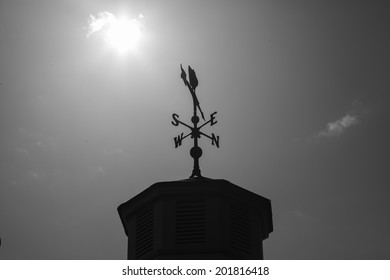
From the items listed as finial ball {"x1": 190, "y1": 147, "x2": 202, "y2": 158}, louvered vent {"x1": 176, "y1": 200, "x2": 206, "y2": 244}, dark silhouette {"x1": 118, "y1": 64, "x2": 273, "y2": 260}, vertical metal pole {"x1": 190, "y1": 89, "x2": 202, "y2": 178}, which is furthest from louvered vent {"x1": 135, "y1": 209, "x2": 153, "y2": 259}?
finial ball {"x1": 190, "y1": 147, "x2": 202, "y2": 158}

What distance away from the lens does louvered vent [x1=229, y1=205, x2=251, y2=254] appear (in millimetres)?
15398

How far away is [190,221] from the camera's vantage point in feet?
50.1

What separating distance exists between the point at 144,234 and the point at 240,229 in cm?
217

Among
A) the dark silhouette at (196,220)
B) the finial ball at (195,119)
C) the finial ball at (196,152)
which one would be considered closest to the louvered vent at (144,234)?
the dark silhouette at (196,220)

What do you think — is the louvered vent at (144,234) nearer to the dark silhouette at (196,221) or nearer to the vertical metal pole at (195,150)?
the dark silhouette at (196,221)

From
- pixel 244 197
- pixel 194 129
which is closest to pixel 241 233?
pixel 244 197

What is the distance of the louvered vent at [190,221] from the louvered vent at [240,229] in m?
0.69

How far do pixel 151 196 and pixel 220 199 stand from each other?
61.9 inches

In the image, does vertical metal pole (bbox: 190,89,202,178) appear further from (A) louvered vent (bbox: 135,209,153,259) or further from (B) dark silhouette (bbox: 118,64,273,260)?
(A) louvered vent (bbox: 135,209,153,259)

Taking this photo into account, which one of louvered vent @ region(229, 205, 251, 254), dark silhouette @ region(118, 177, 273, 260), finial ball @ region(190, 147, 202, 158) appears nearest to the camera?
dark silhouette @ region(118, 177, 273, 260)

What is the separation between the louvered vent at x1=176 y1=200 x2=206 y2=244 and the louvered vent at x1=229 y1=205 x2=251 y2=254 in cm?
69
